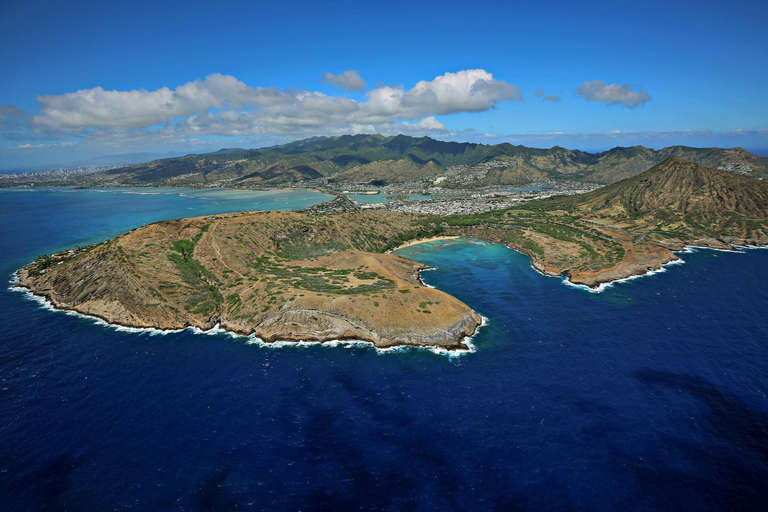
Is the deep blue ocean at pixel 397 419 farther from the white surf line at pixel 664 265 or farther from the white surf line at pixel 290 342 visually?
the white surf line at pixel 664 265

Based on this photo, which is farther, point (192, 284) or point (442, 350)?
point (192, 284)

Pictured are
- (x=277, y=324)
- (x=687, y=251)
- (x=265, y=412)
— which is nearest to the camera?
(x=265, y=412)

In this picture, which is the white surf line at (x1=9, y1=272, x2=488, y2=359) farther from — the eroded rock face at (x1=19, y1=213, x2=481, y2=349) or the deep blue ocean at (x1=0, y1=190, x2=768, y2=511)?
the deep blue ocean at (x1=0, y1=190, x2=768, y2=511)

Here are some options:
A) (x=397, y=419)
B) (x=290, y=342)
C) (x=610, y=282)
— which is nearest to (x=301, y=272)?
(x=290, y=342)

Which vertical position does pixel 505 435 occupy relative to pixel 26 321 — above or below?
below

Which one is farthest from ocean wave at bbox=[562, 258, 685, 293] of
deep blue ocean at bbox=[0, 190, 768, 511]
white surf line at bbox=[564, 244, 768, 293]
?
deep blue ocean at bbox=[0, 190, 768, 511]

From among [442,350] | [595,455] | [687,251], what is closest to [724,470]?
[595,455]

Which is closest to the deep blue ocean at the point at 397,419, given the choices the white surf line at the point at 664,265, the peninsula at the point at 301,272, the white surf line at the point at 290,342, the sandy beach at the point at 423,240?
the white surf line at the point at 290,342

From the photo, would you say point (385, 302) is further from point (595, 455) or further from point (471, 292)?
point (595, 455)
